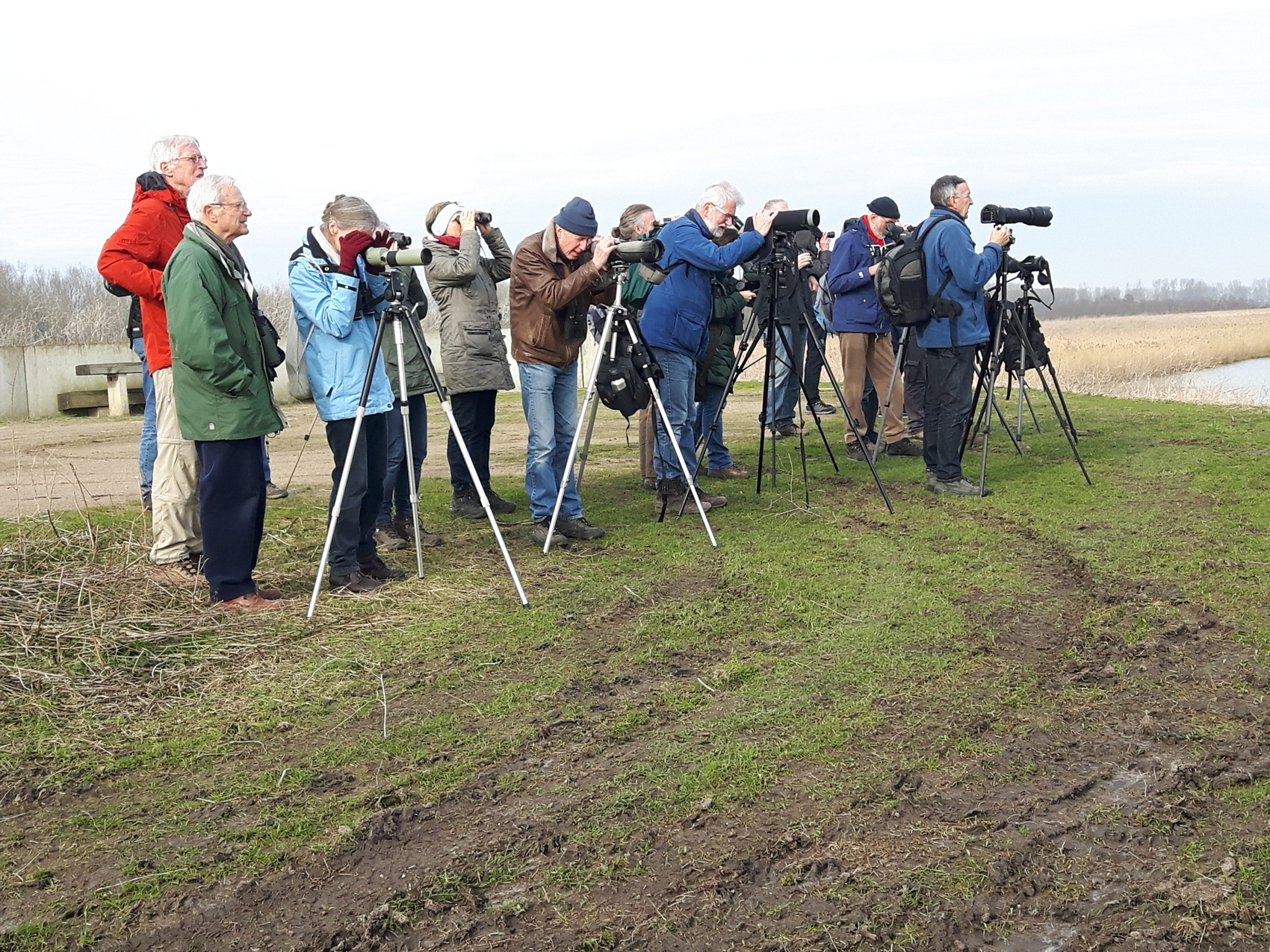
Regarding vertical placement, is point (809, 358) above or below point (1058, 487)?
above

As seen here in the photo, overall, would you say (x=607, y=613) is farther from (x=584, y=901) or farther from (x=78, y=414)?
(x=78, y=414)

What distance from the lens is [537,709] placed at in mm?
4219

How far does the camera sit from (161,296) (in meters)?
5.60

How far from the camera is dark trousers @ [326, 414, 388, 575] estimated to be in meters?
5.68

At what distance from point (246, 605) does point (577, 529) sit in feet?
7.00

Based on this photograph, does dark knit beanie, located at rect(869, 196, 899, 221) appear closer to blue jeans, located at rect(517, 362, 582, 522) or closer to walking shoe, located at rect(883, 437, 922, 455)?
walking shoe, located at rect(883, 437, 922, 455)

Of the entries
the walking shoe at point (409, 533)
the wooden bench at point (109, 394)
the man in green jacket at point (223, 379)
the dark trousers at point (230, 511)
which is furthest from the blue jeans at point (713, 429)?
the wooden bench at point (109, 394)

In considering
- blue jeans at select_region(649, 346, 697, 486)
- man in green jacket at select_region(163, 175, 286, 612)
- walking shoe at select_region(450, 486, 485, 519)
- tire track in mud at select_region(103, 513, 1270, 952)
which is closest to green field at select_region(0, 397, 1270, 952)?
tire track in mud at select_region(103, 513, 1270, 952)

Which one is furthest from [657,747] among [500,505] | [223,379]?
[500,505]

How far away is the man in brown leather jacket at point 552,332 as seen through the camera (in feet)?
21.8

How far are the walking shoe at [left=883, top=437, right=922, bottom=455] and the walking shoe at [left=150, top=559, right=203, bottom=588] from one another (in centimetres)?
595

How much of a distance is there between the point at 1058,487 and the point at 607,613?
4.20 metres

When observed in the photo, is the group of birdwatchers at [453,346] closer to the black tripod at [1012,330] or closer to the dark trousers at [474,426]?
the dark trousers at [474,426]

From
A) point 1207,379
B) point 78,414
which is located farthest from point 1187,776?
point 1207,379
